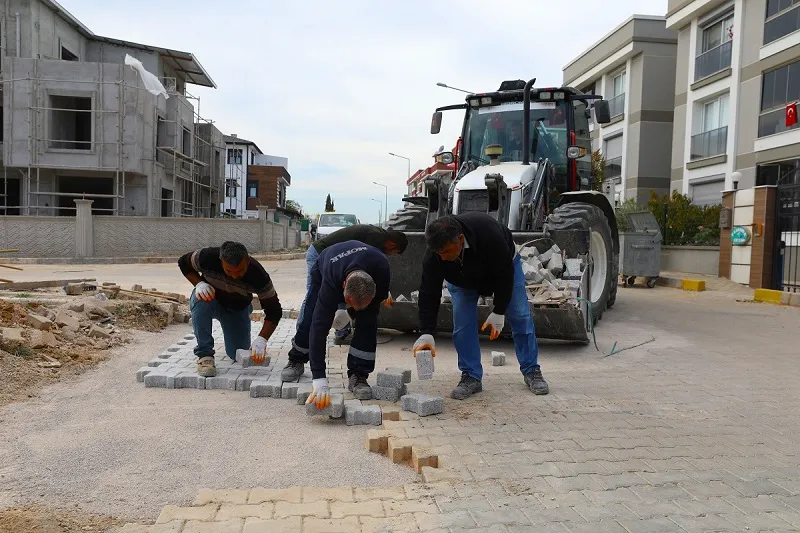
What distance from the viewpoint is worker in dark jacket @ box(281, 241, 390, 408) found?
3926mm

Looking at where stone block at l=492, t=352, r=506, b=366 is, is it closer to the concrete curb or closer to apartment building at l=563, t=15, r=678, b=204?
the concrete curb

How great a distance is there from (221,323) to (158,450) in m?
2.13

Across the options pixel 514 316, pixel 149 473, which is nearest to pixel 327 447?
pixel 149 473

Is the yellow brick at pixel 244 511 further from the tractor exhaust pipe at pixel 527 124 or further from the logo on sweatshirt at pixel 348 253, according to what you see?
the tractor exhaust pipe at pixel 527 124

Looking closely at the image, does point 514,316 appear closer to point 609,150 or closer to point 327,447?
point 327,447

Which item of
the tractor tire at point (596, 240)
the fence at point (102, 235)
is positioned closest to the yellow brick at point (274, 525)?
the tractor tire at point (596, 240)

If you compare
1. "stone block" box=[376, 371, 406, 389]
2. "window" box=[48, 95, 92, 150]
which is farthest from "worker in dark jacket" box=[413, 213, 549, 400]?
"window" box=[48, 95, 92, 150]

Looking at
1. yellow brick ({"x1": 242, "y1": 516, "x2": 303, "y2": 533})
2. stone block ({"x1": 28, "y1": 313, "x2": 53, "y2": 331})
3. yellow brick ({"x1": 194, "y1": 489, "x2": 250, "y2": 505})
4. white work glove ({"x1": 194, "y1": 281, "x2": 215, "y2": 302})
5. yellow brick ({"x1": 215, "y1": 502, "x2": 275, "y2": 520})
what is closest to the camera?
yellow brick ({"x1": 242, "y1": 516, "x2": 303, "y2": 533})

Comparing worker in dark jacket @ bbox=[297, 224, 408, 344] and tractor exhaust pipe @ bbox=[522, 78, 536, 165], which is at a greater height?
tractor exhaust pipe @ bbox=[522, 78, 536, 165]

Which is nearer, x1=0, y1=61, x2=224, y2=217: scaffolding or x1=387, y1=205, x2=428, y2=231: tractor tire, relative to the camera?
x1=387, y1=205, x2=428, y2=231: tractor tire

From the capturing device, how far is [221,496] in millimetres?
2816

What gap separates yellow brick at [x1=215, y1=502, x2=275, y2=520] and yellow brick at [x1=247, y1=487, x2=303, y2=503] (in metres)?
0.05

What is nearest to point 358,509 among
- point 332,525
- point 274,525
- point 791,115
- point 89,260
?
point 332,525

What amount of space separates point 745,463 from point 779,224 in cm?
1180
